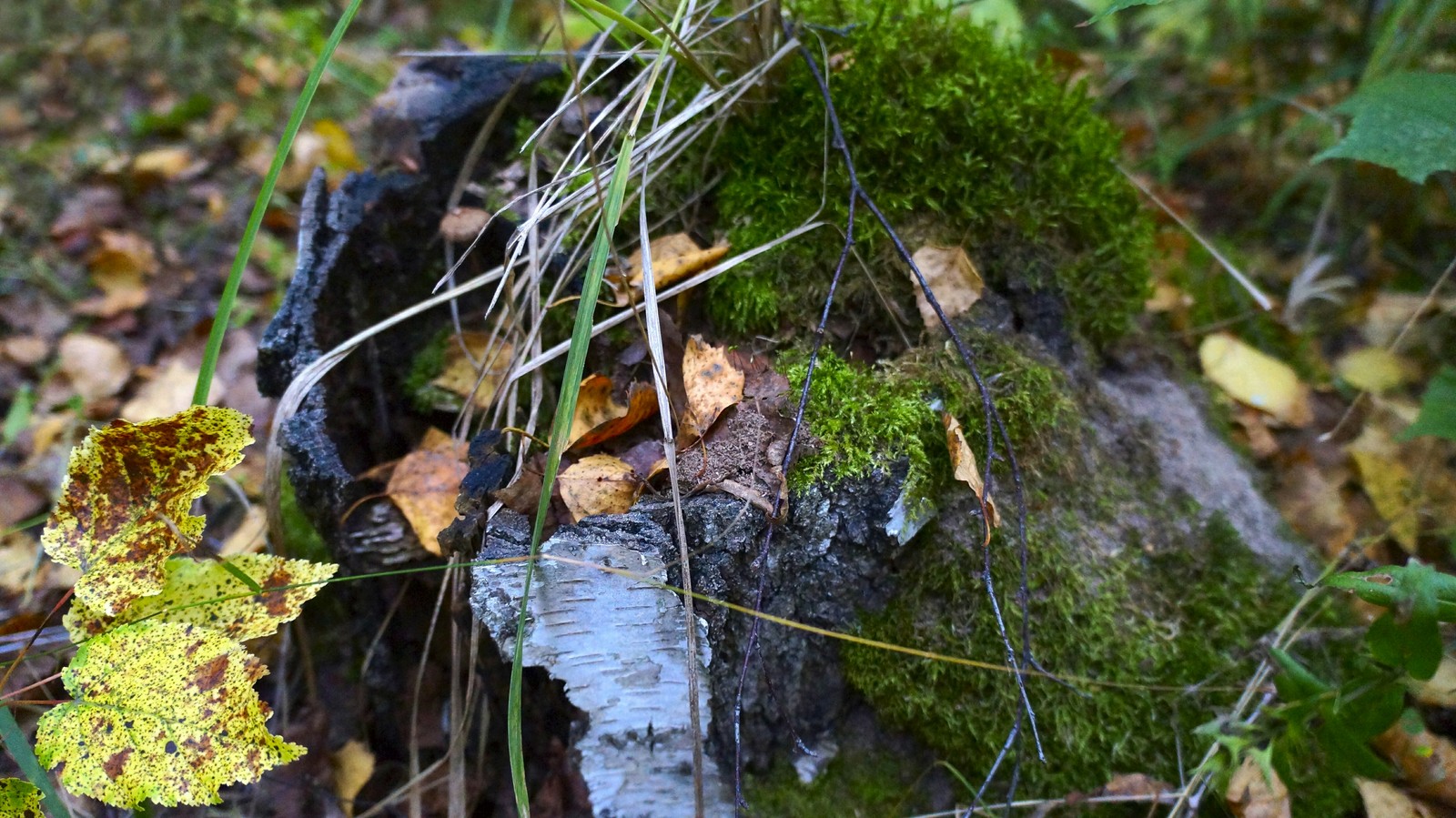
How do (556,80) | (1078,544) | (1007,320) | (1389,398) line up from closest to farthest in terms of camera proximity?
(1078,544) < (1007,320) < (556,80) < (1389,398)

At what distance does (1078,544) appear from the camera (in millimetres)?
1749

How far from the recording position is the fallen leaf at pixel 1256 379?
2371 mm

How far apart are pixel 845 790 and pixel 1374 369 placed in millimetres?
2350

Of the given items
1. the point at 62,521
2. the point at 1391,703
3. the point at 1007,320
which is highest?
the point at 62,521

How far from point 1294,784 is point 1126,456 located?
0.75m

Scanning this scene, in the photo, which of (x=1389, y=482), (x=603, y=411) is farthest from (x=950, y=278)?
(x=1389, y=482)

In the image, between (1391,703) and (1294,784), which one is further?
(1294,784)

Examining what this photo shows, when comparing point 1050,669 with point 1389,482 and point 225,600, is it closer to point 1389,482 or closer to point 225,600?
point 1389,482

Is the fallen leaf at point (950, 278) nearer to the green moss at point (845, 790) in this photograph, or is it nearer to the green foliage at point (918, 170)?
the green foliage at point (918, 170)

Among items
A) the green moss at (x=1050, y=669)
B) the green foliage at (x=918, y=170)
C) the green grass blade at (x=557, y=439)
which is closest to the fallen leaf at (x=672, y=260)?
the green foliage at (x=918, y=170)

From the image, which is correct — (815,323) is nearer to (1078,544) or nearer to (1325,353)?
(1078,544)

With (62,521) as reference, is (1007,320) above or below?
below

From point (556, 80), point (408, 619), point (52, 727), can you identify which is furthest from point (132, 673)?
point (556, 80)

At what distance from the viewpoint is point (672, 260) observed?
5.78 feet
